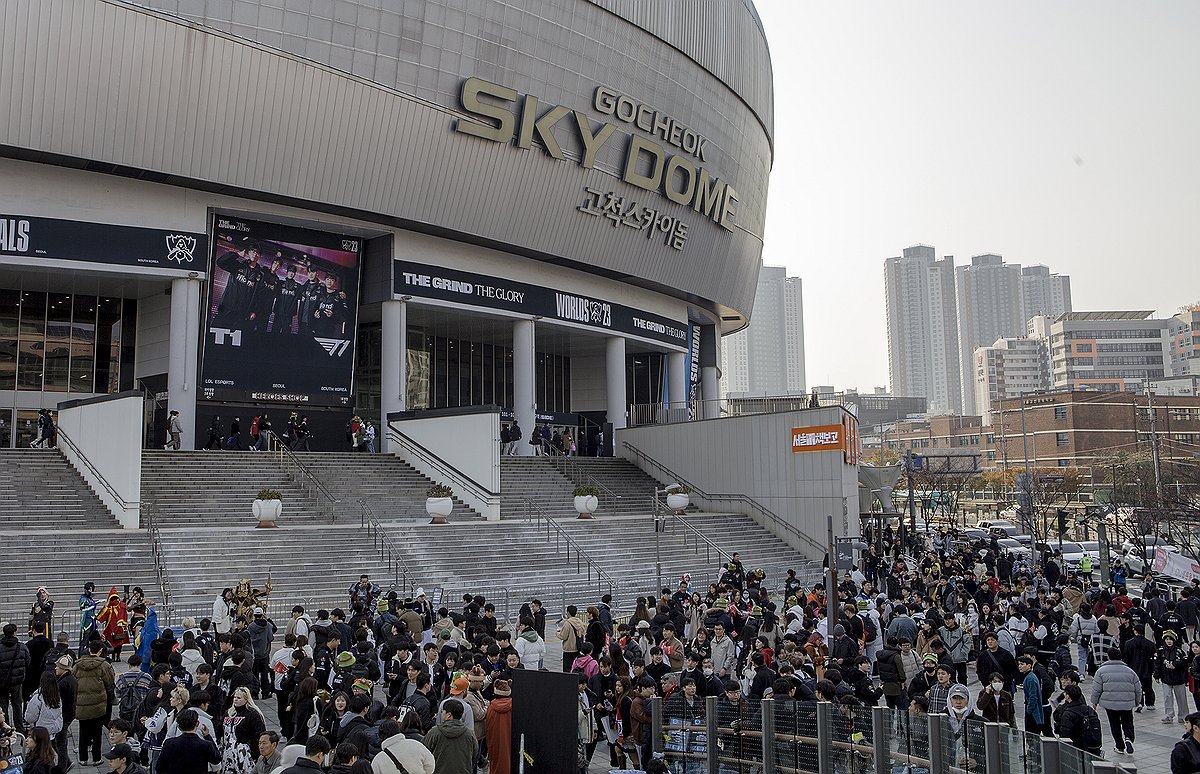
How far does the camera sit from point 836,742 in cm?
952

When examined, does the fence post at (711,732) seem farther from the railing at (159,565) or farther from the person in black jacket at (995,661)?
the railing at (159,565)

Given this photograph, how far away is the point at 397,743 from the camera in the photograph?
762 centimetres

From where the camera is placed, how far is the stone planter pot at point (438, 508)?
28.3 metres

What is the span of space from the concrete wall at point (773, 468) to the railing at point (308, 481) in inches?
605

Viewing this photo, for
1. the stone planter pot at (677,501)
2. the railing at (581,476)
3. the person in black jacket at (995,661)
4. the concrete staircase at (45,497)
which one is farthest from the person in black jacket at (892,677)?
the railing at (581,476)

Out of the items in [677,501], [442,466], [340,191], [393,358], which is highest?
[340,191]

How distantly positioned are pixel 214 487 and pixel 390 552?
6928 mm

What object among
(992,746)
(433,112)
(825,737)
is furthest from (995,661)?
(433,112)

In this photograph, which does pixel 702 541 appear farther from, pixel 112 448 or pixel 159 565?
pixel 112 448

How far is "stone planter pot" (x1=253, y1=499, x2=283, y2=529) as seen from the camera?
24.8m

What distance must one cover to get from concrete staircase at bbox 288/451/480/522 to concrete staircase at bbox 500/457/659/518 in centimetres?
279

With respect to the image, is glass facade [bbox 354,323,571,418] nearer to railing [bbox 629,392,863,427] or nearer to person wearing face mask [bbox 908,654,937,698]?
railing [bbox 629,392,863,427]

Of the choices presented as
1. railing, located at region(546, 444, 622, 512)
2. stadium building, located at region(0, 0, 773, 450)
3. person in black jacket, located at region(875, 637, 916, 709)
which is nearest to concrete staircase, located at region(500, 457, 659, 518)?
railing, located at region(546, 444, 622, 512)

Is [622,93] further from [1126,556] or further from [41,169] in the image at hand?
[1126,556]
